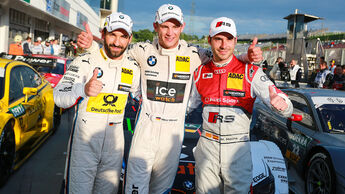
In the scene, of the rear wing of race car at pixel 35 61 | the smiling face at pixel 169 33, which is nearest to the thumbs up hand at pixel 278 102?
the smiling face at pixel 169 33

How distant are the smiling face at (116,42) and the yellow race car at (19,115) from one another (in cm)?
186

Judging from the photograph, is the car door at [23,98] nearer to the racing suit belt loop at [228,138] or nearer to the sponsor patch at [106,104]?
the sponsor patch at [106,104]

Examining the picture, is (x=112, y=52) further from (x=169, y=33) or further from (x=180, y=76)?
(x=180, y=76)

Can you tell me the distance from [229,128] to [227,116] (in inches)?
3.7

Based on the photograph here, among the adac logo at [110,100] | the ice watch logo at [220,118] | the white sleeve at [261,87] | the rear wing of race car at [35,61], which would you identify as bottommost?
the ice watch logo at [220,118]

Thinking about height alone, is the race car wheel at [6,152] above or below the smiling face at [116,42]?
below

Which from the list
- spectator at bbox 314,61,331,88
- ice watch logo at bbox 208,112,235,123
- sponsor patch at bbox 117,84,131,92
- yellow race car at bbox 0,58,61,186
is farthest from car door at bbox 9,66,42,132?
spectator at bbox 314,61,331,88

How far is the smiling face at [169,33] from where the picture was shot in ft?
8.48

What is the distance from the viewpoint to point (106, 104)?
2545mm

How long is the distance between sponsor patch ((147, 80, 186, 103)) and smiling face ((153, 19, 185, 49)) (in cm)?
32

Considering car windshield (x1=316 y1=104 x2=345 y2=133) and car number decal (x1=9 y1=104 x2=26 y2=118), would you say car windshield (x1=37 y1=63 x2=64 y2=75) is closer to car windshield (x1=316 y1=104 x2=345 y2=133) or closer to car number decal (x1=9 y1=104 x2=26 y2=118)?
car number decal (x1=9 y1=104 x2=26 y2=118)

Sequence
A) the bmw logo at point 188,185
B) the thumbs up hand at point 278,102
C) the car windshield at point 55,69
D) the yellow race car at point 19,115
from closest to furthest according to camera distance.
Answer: the thumbs up hand at point 278,102
the bmw logo at point 188,185
the yellow race car at point 19,115
the car windshield at point 55,69

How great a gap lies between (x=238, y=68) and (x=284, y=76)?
12560 mm

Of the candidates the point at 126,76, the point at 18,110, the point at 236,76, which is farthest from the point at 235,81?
the point at 18,110
